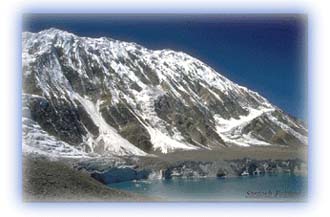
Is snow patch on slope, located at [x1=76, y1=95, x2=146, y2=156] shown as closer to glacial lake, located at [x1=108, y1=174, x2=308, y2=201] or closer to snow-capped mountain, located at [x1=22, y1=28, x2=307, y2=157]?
snow-capped mountain, located at [x1=22, y1=28, x2=307, y2=157]

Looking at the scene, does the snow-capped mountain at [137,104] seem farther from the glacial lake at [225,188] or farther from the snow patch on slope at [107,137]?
the glacial lake at [225,188]

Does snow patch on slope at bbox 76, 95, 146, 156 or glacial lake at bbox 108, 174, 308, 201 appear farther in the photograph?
snow patch on slope at bbox 76, 95, 146, 156

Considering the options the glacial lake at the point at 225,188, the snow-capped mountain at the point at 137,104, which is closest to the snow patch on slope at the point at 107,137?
the snow-capped mountain at the point at 137,104

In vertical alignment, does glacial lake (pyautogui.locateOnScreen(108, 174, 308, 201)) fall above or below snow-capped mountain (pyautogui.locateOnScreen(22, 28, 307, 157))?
below

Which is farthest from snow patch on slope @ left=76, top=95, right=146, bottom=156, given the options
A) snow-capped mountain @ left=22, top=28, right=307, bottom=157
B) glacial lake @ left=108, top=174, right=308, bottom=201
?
glacial lake @ left=108, top=174, right=308, bottom=201

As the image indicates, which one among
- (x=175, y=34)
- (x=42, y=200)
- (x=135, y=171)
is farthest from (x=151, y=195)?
(x=175, y=34)

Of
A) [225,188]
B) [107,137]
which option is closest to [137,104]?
[107,137]
